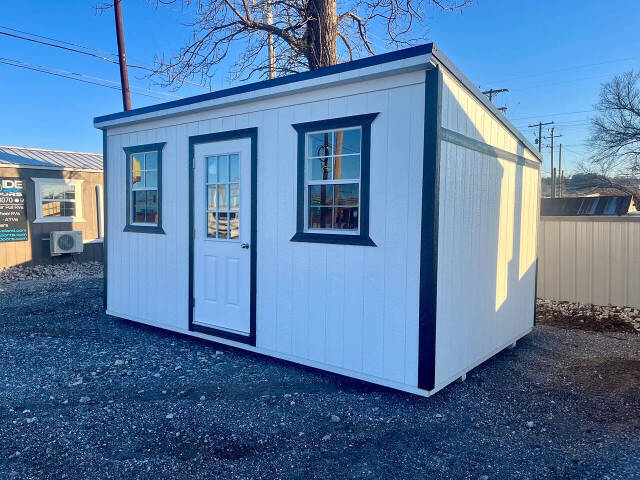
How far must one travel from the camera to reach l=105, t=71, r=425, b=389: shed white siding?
11.9ft

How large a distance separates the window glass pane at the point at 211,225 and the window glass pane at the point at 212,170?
1.22 feet

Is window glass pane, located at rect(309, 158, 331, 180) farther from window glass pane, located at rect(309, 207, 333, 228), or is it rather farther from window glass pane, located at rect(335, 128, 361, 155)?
window glass pane, located at rect(309, 207, 333, 228)

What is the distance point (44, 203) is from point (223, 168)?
832 centimetres

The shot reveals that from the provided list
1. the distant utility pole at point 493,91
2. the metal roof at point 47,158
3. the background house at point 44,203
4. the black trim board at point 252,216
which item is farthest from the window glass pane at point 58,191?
the distant utility pole at point 493,91

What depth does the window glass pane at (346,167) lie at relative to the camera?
12.9 ft

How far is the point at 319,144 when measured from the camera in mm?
4168

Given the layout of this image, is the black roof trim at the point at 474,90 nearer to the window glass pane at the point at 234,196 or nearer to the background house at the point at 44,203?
the window glass pane at the point at 234,196

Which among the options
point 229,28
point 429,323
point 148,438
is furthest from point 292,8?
point 148,438

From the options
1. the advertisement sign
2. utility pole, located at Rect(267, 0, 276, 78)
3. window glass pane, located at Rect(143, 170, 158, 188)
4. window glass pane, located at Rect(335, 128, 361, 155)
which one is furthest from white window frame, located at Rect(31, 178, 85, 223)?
window glass pane, located at Rect(335, 128, 361, 155)

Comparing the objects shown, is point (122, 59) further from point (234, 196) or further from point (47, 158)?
point (234, 196)

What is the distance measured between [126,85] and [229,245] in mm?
7531

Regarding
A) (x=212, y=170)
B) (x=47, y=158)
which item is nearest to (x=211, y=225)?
(x=212, y=170)

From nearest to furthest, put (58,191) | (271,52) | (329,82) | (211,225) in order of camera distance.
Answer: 1. (329,82)
2. (211,225)
3. (271,52)
4. (58,191)

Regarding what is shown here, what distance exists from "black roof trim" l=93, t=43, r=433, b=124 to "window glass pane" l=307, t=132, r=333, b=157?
489mm
